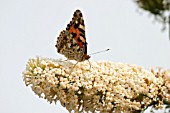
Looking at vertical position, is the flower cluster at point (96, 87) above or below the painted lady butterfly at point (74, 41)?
below

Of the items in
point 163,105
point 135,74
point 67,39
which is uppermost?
point 67,39

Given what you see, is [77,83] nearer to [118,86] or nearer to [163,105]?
[118,86]

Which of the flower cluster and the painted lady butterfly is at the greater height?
the painted lady butterfly

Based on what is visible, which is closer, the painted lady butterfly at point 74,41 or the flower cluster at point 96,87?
the flower cluster at point 96,87

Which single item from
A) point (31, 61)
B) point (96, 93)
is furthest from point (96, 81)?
point (31, 61)

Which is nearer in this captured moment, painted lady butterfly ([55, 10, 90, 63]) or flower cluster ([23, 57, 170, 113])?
flower cluster ([23, 57, 170, 113])

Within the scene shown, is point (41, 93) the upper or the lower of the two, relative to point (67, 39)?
lower
